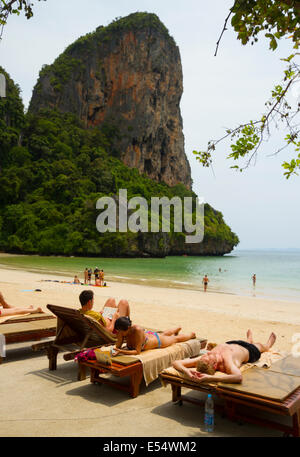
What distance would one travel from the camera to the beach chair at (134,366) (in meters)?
3.82

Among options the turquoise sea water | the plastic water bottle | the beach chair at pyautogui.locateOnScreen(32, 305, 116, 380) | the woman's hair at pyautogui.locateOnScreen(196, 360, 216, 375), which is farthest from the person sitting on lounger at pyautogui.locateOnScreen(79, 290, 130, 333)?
the turquoise sea water

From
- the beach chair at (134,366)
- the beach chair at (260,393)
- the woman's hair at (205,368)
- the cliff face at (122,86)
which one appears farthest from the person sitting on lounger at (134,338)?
the cliff face at (122,86)

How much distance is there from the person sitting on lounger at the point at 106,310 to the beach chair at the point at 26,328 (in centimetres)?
84

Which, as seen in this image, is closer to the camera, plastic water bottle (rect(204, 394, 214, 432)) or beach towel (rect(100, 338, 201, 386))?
plastic water bottle (rect(204, 394, 214, 432))

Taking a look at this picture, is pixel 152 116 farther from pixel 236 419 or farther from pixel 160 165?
pixel 236 419

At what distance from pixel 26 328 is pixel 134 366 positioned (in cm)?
234

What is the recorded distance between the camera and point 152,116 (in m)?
92.9

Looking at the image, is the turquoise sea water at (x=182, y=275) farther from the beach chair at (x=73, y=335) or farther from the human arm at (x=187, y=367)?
the human arm at (x=187, y=367)

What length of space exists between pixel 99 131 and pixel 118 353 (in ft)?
301

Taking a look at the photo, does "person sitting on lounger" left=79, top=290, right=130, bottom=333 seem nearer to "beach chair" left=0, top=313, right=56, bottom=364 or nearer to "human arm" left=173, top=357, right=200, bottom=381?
"beach chair" left=0, top=313, right=56, bottom=364

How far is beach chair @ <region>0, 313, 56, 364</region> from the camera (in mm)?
5099

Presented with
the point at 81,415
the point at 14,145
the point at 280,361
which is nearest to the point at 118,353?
the point at 81,415

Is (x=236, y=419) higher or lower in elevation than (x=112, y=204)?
lower

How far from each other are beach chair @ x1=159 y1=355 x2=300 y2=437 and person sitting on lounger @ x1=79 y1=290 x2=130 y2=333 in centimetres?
162
